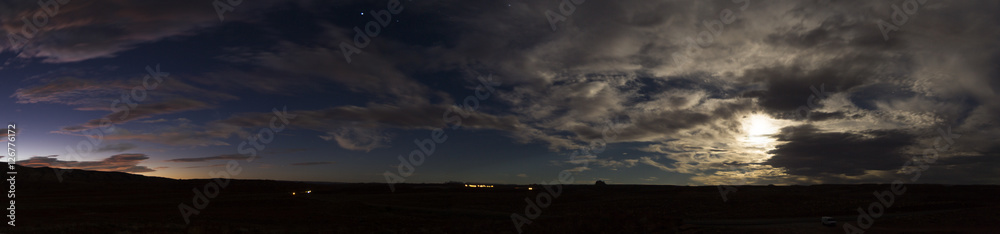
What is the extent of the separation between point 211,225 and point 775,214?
195 feet

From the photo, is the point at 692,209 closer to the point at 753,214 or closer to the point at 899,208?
the point at 753,214

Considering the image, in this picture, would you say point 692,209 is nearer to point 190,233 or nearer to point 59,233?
point 190,233

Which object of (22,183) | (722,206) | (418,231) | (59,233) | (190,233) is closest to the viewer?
(59,233)

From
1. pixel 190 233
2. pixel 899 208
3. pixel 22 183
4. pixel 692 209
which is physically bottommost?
pixel 899 208

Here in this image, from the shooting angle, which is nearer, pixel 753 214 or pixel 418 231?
pixel 418 231

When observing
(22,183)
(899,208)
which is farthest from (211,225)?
(22,183)

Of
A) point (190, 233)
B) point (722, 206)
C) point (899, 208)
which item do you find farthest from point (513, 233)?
point (899, 208)

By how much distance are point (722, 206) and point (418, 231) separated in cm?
4862

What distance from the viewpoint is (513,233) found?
35062 mm

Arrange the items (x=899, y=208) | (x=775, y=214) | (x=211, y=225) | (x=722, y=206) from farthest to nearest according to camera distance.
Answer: (x=722, y=206)
(x=899, y=208)
(x=775, y=214)
(x=211, y=225)

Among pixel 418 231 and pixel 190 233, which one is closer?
pixel 190 233

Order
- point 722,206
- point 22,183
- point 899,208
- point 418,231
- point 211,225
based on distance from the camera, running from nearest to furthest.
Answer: point 211,225, point 418,231, point 899,208, point 722,206, point 22,183

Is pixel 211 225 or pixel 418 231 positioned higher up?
pixel 211 225

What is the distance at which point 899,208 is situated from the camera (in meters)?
60.1
